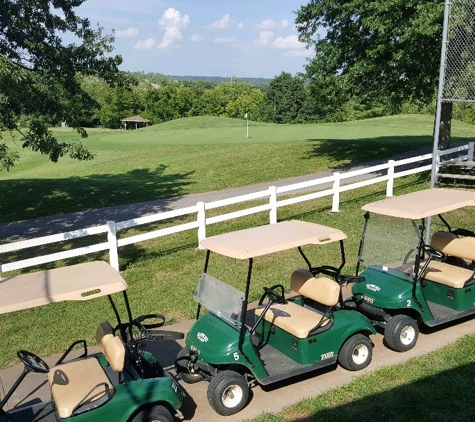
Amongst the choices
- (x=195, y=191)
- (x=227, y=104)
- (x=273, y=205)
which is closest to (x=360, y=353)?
(x=273, y=205)

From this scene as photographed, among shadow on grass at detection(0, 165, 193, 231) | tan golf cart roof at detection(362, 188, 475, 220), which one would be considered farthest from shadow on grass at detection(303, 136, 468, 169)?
tan golf cart roof at detection(362, 188, 475, 220)

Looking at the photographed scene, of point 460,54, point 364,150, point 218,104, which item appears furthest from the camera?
point 218,104

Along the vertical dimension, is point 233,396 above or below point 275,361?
below

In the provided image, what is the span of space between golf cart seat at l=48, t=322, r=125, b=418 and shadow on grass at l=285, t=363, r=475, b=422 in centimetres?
189

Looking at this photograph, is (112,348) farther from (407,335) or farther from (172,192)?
(172,192)

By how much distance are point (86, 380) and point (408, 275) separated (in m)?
4.46

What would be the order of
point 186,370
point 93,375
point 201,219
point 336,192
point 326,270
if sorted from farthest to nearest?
point 336,192 → point 201,219 → point 326,270 → point 186,370 → point 93,375

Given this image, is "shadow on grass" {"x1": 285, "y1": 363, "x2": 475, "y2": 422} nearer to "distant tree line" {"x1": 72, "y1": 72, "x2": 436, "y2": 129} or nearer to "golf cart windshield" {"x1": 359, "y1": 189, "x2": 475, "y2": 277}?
"golf cart windshield" {"x1": 359, "y1": 189, "x2": 475, "y2": 277}

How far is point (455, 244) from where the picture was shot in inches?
331

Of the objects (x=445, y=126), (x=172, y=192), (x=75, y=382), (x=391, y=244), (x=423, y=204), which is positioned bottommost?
(x=172, y=192)

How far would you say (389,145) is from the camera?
83.7 feet

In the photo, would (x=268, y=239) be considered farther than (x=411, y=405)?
Yes

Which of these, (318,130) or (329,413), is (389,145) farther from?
(329,413)

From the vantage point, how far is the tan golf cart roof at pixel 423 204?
23.2 ft
